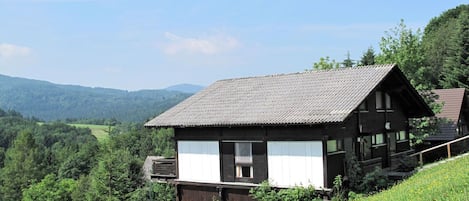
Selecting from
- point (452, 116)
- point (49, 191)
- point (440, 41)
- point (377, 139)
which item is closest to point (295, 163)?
point (377, 139)

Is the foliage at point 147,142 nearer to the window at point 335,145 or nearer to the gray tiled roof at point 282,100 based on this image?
the gray tiled roof at point 282,100

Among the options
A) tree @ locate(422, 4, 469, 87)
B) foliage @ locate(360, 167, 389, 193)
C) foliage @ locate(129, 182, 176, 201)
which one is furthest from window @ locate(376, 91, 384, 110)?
tree @ locate(422, 4, 469, 87)

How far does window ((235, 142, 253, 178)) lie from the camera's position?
2277cm

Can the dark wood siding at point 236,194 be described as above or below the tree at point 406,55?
below

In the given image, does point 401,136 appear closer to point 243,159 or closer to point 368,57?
point 243,159

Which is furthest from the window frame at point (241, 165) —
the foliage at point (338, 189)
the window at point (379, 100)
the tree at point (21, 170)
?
the tree at point (21, 170)

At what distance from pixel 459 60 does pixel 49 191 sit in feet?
157

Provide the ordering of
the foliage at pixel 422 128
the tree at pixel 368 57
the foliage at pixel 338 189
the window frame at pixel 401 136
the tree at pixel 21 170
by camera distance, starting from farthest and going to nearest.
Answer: the tree at pixel 21 170 < the tree at pixel 368 57 < the foliage at pixel 422 128 < the window frame at pixel 401 136 < the foliage at pixel 338 189

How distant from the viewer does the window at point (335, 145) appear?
20888mm

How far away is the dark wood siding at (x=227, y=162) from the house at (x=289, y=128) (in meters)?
0.04

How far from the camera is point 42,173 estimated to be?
86812 mm

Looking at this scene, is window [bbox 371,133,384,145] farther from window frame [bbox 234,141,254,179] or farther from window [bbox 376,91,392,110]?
window frame [bbox 234,141,254,179]

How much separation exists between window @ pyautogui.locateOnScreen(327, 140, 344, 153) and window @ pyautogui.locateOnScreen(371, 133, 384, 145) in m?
2.93

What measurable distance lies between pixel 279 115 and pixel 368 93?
373cm
